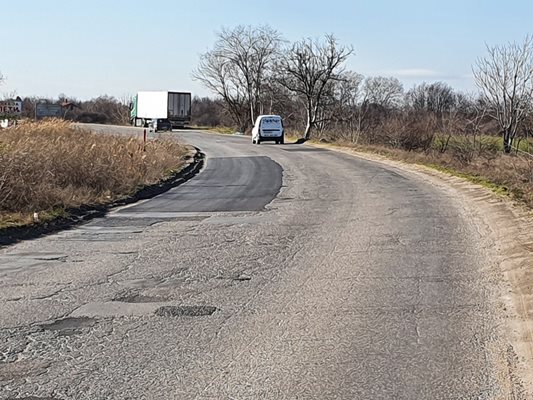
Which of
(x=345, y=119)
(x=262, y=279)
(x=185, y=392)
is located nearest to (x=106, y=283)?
(x=262, y=279)

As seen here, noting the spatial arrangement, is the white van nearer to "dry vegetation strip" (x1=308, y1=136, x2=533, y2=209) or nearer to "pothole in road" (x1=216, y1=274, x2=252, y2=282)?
"dry vegetation strip" (x1=308, y1=136, x2=533, y2=209)

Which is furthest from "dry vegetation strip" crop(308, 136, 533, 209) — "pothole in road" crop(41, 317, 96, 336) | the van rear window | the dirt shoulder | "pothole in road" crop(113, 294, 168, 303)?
"pothole in road" crop(41, 317, 96, 336)

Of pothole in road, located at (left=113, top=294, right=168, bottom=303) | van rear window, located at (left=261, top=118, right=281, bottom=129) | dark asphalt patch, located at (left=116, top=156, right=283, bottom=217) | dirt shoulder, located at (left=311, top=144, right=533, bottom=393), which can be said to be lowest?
dark asphalt patch, located at (left=116, top=156, right=283, bottom=217)

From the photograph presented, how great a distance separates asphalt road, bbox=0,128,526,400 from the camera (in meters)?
5.73

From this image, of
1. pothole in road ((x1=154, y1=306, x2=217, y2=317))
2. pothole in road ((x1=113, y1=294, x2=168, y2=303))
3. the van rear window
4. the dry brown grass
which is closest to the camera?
pothole in road ((x1=154, y1=306, x2=217, y2=317))

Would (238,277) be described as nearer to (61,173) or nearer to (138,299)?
(138,299)

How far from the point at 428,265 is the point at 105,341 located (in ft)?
17.1

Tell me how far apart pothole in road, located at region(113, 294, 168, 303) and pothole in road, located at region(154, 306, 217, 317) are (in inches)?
13.8

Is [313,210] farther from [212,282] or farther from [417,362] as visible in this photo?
[417,362]

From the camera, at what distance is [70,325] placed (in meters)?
7.25

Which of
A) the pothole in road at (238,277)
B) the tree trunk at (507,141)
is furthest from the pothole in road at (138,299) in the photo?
the tree trunk at (507,141)

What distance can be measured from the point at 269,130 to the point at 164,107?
86.7 feet

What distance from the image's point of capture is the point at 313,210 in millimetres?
16969

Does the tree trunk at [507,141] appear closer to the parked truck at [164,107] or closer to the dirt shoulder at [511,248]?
the dirt shoulder at [511,248]
